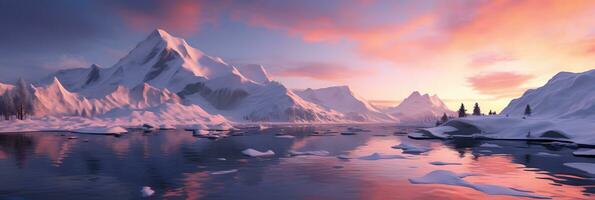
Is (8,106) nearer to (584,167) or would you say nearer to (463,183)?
(463,183)

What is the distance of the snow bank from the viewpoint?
91.3 m

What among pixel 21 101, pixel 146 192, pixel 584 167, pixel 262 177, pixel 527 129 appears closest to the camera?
pixel 146 192

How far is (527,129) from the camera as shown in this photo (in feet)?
346

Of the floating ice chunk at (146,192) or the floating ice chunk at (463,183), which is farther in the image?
the floating ice chunk at (463,183)

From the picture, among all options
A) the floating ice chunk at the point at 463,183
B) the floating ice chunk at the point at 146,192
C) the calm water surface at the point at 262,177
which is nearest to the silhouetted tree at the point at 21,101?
the calm water surface at the point at 262,177

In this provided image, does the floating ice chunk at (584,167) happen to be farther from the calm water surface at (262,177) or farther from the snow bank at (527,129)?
the snow bank at (527,129)

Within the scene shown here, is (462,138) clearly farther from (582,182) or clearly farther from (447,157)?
(582,182)

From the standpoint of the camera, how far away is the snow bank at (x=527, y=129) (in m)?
91.3

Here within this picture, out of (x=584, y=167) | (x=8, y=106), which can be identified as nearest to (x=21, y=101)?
(x=8, y=106)

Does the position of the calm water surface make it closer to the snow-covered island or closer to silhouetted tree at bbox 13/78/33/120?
the snow-covered island

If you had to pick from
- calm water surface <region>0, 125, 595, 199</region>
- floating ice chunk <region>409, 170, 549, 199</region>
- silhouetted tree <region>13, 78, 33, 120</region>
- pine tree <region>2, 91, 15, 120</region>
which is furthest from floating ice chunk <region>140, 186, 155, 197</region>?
pine tree <region>2, 91, 15, 120</region>

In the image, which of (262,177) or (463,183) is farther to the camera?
(262,177)

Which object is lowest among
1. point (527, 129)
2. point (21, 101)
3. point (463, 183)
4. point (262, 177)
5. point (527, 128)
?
point (463, 183)

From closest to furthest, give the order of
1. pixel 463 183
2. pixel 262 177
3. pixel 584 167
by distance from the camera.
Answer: pixel 463 183, pixel 262 177, pixel 584 167
